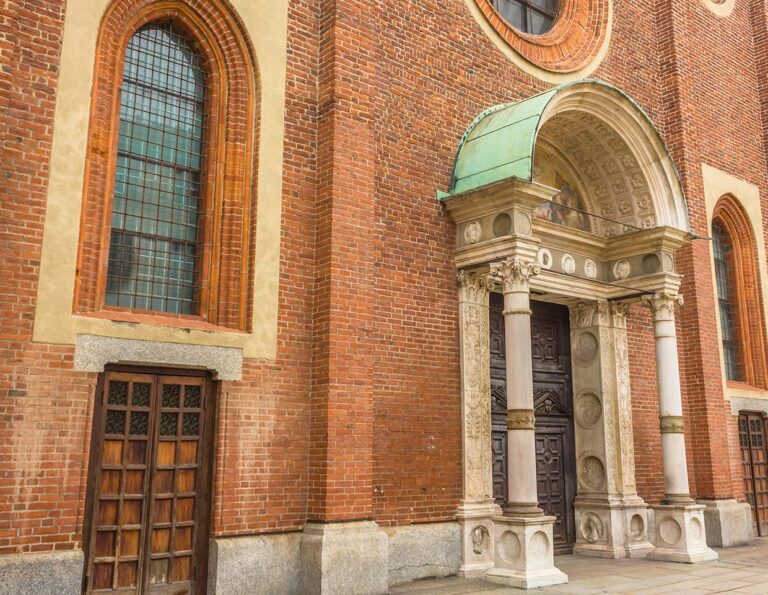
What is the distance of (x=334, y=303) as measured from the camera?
340 inches

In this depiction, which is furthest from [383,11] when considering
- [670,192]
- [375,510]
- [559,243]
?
[375,510]

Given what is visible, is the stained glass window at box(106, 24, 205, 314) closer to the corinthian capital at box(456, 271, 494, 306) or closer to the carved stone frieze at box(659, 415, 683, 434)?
the corinthian capital at box(456, 271, 494, 306)

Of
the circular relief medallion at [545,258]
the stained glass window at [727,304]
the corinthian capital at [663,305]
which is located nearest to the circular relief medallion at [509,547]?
the circular relief medallion at [545,258]

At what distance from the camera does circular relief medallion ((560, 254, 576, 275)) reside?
11758 millimetres

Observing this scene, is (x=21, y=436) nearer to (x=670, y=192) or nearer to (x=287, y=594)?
(x=287, y=594)

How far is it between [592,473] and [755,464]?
15.7 feet

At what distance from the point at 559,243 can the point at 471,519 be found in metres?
4.47

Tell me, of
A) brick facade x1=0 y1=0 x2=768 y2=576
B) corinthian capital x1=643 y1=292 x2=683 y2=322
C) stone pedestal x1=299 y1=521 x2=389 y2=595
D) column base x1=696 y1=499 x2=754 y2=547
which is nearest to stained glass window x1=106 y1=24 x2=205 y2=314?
brick facade x1=0 y1=0 x2=768 y2=576

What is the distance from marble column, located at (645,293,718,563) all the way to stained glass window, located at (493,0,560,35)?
16.7ft

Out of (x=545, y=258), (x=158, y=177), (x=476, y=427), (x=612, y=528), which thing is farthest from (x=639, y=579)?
(x=158, y=177)

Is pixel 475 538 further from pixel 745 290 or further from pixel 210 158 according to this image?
pixel 745 290

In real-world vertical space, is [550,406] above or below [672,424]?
above

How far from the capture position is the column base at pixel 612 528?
11.4 meters

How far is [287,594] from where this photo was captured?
799 centimetres
